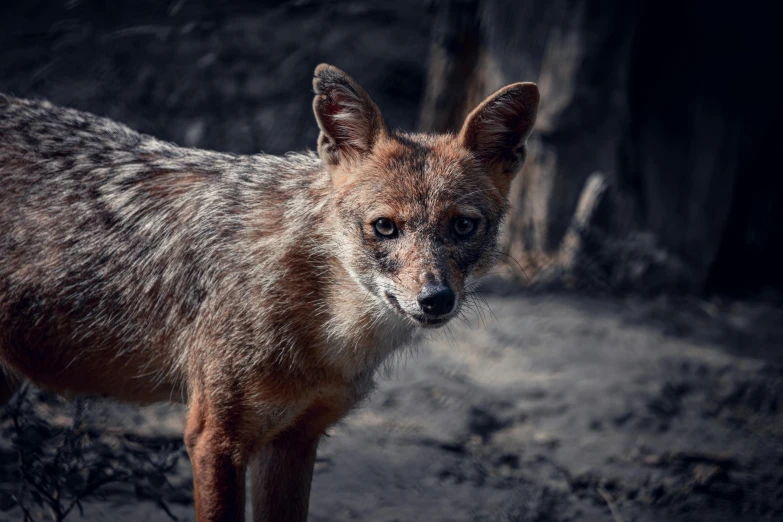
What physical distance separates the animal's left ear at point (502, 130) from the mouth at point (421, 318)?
981mm

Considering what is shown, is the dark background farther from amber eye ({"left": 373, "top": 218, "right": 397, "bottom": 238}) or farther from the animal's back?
amber eye ({"left": 373, "top": 218, "right": 397, "bottom": 238})

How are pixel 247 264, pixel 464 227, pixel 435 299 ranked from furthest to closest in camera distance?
pixel 247 264 < pixel 464 227 < pixel 435 299

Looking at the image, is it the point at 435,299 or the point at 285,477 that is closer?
the point at 435,299

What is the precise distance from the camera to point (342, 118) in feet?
13.5

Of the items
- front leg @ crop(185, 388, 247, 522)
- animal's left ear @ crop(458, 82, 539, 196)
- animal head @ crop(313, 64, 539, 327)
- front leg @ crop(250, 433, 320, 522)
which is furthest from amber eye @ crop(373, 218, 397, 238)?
front leg @ crop(250, 433, 320, 522)

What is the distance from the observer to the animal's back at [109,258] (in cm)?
427

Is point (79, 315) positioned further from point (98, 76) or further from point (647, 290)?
point (647, 290)

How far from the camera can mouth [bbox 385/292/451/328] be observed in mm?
3686

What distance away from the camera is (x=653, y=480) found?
5.66 meters

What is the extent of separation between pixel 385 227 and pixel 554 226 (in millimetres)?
5226

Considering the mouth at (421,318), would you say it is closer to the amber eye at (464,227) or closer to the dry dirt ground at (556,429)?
the amber eye at (464,227)

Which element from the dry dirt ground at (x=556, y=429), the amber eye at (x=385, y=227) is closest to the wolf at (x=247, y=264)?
the amber eye at (x=385, y=227)

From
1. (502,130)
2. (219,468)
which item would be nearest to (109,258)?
(219,468)

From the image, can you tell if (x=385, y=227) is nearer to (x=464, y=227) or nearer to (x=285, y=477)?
(x=464, y=227)
